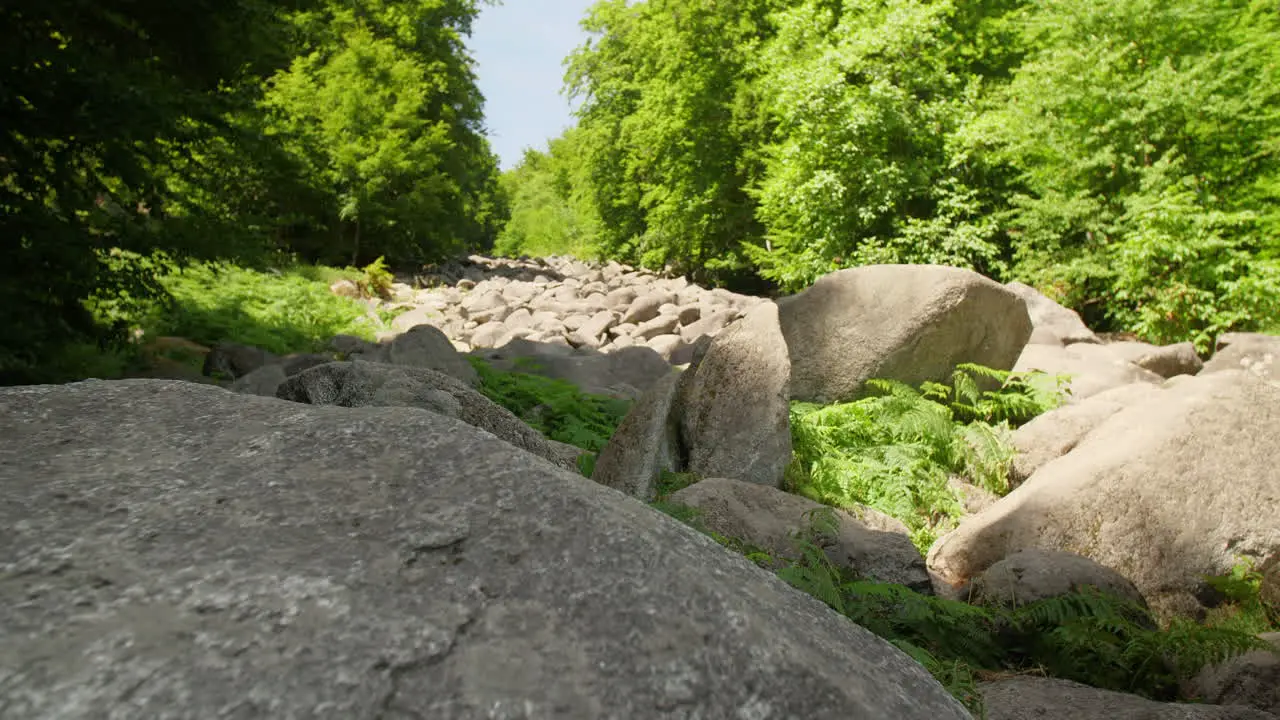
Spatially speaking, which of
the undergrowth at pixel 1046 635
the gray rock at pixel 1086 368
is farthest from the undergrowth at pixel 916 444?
the undergrowth at pixel 1046 635

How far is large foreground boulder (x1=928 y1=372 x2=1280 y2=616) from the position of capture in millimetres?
4949

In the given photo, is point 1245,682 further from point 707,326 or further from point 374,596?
point 707,326

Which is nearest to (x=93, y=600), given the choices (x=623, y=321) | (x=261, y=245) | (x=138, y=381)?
(x=138, y=381)

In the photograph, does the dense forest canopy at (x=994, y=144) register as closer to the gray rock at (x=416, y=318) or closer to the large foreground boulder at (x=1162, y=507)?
the large foreground boulder at (x=1162, y=507)

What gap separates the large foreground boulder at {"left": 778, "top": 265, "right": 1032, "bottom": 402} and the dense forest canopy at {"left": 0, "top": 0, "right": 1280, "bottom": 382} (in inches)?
211

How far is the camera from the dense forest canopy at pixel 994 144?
42.8ft

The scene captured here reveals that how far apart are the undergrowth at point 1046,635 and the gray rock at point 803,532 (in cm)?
47

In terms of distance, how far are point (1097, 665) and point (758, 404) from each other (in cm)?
337

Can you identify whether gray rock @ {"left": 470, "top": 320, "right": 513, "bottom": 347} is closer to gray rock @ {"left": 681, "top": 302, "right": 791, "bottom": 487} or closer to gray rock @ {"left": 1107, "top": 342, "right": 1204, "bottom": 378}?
gray rock @ {"left": 681, "top": 302, "right": 791, "bottom": 487}

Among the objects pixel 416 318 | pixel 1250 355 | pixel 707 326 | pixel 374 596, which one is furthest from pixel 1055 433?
pixel 416 318

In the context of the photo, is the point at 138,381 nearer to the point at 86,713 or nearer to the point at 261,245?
the point at 86,713

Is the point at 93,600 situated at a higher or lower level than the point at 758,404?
higher

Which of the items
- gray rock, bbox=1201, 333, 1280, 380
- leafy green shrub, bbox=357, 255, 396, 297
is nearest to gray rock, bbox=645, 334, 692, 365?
gray rock, bbox=1201, 333, 1280, 380

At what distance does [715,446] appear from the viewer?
6496mm
